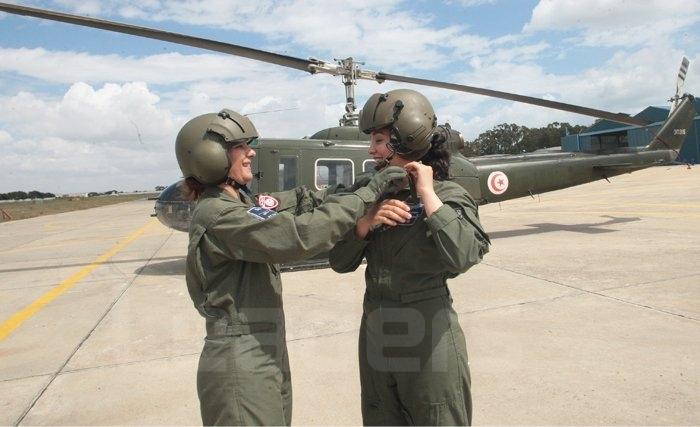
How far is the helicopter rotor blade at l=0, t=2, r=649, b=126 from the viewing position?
5.10m

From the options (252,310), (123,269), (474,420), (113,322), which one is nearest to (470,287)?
(474,420)

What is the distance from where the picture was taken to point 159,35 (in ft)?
18.1

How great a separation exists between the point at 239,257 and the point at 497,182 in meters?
8.28

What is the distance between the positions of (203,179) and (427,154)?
3.09 feet

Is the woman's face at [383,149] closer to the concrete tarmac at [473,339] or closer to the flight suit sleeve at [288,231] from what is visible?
the flight suit sleeve at [288,231]

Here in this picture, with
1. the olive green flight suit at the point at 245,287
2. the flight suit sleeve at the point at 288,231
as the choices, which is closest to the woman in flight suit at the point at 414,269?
the flight suit sleeve at the point at 288,231

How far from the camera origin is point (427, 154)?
2.07 metres

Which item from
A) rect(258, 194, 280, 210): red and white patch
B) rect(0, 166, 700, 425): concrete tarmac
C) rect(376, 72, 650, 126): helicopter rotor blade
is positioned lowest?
rect(0, 166, 700, 425): concrete tarmac

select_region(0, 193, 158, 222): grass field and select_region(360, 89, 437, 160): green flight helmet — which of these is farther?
select_region(0, 193, 158, 222): grass field

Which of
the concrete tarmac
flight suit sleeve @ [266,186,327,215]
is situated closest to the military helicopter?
the concrete tarmac

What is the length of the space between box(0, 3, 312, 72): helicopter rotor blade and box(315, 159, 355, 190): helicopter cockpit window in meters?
2.07

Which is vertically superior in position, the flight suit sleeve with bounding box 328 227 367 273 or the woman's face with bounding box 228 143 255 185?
the woman's face with bounding box 228 143 255 185

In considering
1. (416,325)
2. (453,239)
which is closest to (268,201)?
(416,325)

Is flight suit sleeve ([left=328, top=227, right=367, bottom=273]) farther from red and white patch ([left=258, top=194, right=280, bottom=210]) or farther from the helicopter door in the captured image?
the helicopter door
